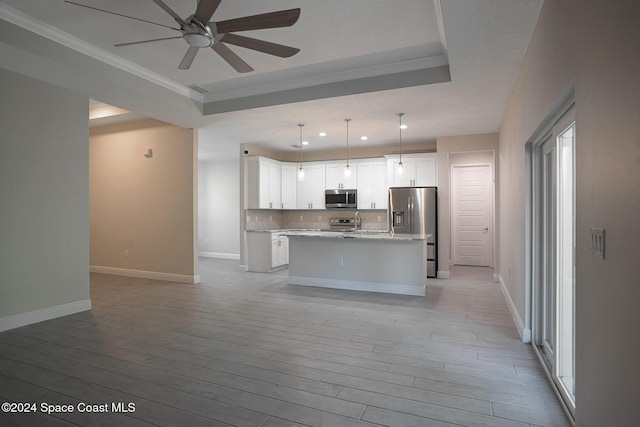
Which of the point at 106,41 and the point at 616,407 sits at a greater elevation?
the point at 106,41

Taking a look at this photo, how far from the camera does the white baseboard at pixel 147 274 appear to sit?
19.9 ft

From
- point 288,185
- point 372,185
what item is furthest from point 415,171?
point 288,185

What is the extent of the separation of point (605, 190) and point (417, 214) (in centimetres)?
538

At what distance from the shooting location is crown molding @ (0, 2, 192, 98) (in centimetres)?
306

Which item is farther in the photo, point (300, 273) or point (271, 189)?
point (271, 189)

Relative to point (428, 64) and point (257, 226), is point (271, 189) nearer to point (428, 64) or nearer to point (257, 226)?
point (257, 226)

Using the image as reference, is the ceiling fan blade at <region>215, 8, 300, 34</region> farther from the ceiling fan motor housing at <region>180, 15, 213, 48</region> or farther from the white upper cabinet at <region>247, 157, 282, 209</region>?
the white upper cabinet at <region>247, 157, 282, 209</region>

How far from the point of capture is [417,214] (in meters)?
6.70

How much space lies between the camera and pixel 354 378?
2551mm

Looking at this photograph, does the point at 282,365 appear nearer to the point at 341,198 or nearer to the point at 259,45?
the point at 259,45

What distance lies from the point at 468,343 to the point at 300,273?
10.6 feet

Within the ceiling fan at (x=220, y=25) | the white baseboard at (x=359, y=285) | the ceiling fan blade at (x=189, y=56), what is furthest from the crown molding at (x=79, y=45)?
the white baseboard at (x=359, y=285)

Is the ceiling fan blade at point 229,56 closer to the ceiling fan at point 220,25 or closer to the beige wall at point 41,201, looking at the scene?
the ceiling fan at point 220,25

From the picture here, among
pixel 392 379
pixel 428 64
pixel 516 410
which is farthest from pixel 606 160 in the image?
pixel 428 64
